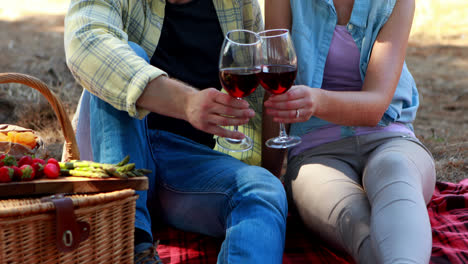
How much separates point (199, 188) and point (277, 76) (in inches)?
19.9

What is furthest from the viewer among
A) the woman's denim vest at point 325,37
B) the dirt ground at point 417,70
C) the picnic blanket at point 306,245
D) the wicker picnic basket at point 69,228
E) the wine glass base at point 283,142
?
the dirt ground at point 417,70

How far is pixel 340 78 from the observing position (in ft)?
7.24

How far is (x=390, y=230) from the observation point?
160 centimetres

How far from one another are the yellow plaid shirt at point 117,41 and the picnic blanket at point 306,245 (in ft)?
1.96

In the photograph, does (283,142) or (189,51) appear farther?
(189,51)

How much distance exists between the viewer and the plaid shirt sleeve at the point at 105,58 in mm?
1705

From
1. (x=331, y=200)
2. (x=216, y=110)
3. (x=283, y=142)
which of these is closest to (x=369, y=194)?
(x=331, y=200)

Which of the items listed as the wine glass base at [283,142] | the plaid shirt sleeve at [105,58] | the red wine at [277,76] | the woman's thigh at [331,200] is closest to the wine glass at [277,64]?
the red wine at [277,76]

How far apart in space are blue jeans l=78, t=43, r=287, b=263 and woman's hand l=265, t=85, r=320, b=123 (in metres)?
0.24

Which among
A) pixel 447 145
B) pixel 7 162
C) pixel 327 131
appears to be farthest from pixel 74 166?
pixel 447 145

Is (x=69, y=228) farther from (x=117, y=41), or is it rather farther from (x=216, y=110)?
(x=117, y=41)

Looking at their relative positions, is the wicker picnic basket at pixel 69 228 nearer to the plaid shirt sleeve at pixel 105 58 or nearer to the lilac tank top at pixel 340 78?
the plaid shirt sleeve at pixel 105 58

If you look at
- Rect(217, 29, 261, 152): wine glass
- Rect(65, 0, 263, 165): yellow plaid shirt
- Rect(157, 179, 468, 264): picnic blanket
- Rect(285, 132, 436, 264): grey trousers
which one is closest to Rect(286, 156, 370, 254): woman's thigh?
Result: Rect(285, 132, 436, 264): grey trousers

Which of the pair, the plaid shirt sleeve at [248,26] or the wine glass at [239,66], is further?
the plaid shirt sleeve at [248,26]
